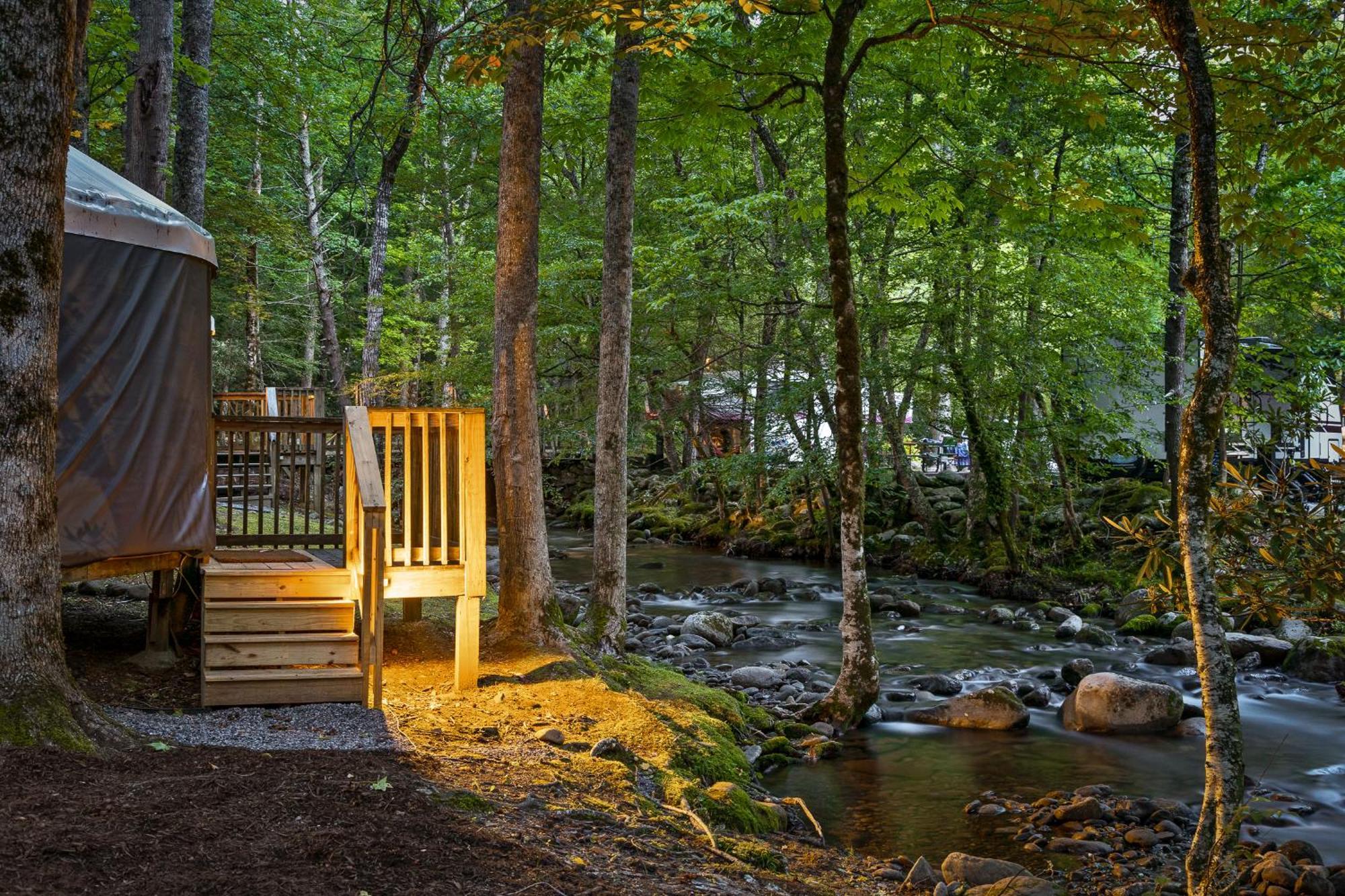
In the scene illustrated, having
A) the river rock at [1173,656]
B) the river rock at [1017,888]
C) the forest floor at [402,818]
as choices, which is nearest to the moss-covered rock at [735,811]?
the forest floor at [402,818]

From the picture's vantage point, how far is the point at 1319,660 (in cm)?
877

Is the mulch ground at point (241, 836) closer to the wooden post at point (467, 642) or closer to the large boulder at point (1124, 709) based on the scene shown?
the wooden post at point (467, 642)

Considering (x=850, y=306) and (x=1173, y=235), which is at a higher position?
(x=1173, y=235)

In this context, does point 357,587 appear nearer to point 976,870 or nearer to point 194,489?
point 194,489

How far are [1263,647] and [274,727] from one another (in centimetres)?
898

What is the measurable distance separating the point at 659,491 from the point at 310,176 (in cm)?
1014

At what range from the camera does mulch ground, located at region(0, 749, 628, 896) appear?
2631 mm

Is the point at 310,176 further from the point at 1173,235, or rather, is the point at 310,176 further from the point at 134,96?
the point at 1173,235

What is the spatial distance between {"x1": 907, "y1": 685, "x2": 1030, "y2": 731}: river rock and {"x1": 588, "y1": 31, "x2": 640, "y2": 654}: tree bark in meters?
2.49

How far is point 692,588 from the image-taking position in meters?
13.6

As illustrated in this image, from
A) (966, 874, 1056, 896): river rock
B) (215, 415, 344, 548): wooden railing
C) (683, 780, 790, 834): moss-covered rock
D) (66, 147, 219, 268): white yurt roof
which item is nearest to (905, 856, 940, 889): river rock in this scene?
(966, 874, 1056, 896): river rock

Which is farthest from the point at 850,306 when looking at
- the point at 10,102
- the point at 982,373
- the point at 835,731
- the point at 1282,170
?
the point at 1282,170

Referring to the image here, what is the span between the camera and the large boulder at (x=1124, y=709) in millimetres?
7277

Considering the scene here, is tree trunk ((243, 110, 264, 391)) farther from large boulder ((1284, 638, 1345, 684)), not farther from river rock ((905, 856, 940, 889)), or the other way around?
large boulder ((1284, 638, 1345, 684))
